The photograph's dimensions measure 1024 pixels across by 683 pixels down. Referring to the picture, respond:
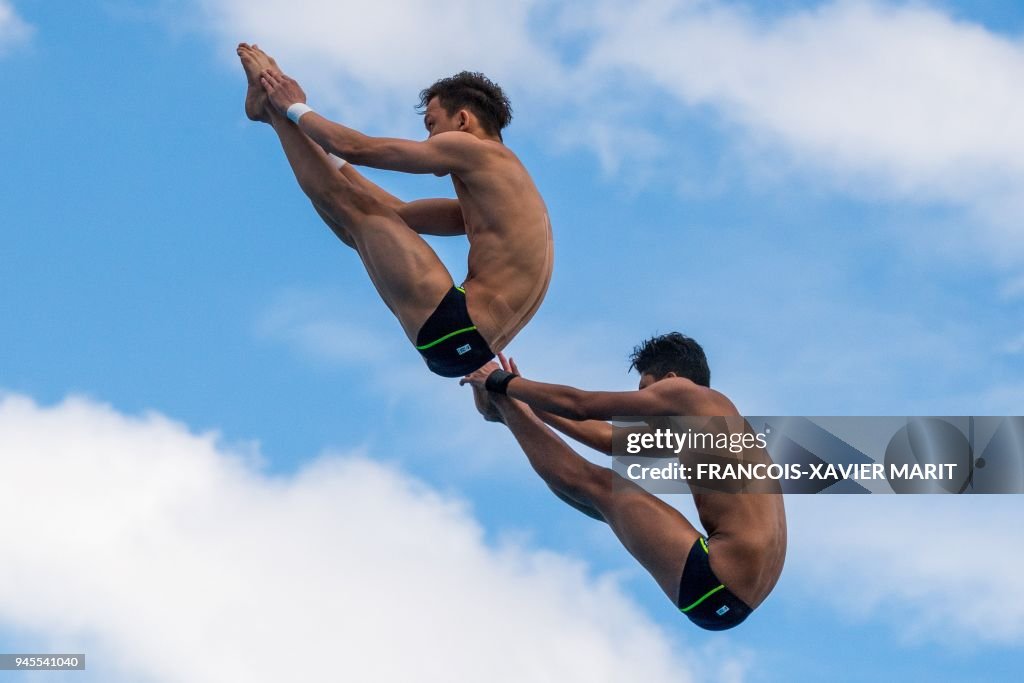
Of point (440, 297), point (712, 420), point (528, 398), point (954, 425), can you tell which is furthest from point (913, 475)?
point (440, 297)

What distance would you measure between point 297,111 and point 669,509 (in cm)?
384

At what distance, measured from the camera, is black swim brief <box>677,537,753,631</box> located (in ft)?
36.2

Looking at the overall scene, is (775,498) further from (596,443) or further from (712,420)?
(596,443)

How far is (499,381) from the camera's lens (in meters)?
11.4

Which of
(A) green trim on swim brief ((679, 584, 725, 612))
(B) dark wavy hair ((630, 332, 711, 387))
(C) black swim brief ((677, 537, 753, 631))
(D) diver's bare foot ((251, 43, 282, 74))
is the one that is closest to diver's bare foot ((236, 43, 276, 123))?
(D) diver's bare foot ((251, 43, 282, 74))

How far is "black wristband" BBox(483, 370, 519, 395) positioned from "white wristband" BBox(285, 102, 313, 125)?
231 centimetres

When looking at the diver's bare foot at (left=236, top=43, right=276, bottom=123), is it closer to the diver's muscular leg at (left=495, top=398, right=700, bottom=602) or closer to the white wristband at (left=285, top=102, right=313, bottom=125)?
the white wristband at (left=285, top=102, right=313, bottom=125)

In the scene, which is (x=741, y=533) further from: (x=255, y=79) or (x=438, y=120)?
(x=255, y=79)

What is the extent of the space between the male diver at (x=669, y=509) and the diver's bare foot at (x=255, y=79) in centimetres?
246

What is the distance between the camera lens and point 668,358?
11.7 meters

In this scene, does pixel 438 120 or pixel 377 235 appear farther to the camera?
pixel 438 120

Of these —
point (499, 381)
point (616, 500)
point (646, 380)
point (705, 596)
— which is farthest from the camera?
point (646, 380)

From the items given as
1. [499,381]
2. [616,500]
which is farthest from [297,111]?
[616,500]

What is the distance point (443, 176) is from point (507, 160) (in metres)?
0.48
